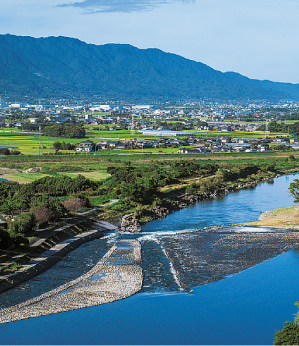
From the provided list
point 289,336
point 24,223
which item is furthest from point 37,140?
point 289,336

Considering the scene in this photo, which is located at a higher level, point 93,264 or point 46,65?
point 46,65

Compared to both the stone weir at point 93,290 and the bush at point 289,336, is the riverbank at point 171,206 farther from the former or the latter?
the bush at point 289,336

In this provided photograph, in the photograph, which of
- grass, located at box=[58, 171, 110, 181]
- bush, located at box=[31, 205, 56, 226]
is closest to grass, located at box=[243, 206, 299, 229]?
bush, located at box=[31, 205, 56, 226]

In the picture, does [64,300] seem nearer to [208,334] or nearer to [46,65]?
[208,334]

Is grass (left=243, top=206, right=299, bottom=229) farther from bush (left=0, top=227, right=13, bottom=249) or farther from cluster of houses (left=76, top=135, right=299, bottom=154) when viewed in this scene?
cluster of houses (left=76, top=135, right=299, bottom=154)

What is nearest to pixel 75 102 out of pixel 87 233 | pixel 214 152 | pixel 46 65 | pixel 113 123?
pixel 46 65

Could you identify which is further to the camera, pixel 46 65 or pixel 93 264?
pixel 46 65

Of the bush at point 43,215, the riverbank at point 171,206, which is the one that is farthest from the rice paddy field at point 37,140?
the bush at point 43,215
